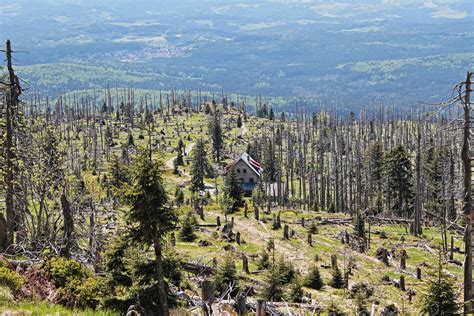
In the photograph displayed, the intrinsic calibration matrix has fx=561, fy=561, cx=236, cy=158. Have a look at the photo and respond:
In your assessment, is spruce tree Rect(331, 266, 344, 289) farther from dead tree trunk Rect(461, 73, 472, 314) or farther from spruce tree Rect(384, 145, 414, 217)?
spruce tree Rect(384, 145, 414, 217)

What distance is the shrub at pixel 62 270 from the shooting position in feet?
58.8

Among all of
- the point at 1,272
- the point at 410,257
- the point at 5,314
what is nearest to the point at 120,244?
the point at 1,272

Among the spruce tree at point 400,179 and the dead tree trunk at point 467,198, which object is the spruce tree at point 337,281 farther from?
the spruce tree at point 400,179

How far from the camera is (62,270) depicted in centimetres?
Result: 1806

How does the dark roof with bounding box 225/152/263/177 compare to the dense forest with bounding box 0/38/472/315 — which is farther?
the dark roof with bounding box 225/152/263/177

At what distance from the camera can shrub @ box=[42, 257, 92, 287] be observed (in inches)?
705

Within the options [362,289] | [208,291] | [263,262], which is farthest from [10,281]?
[263,262]

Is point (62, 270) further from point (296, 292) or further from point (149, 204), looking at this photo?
point (296, 292)

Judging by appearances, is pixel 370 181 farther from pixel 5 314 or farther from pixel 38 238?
pixel 5 314

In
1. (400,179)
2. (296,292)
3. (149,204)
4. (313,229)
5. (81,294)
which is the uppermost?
(149,204)

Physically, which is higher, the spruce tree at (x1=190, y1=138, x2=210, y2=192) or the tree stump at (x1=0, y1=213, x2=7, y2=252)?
the tree stump at (x1=0, y1=213, x2=7, y2=252)

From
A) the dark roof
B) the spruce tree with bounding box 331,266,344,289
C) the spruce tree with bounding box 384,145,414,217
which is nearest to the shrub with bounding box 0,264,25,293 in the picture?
the spruce tree with bounding box 331,266,344,289

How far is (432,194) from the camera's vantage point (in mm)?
85062

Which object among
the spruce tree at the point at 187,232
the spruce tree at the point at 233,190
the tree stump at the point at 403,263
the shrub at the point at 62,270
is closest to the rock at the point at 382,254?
the tree stump at the point at 403,263
